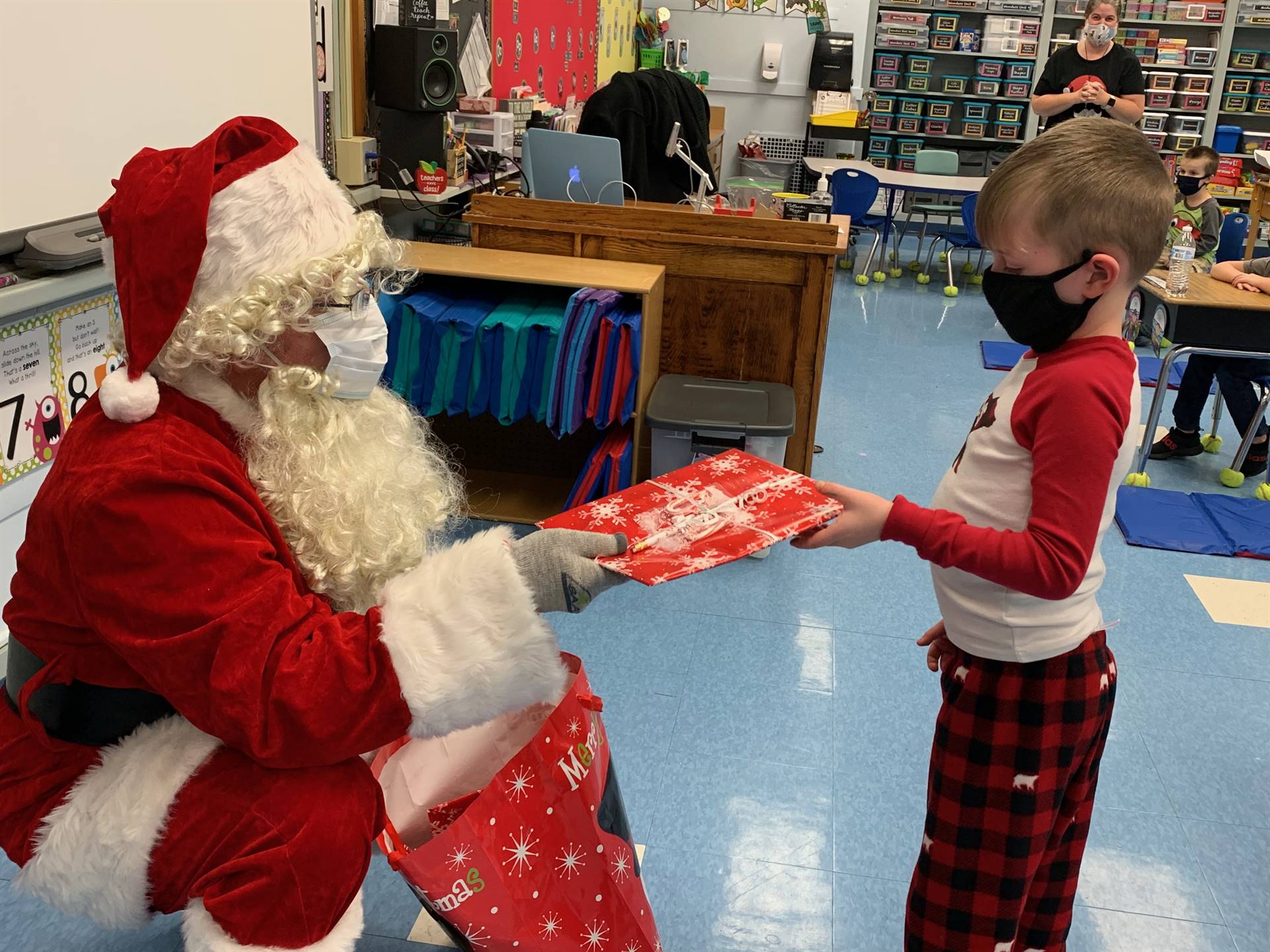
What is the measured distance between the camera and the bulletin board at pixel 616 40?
846cm

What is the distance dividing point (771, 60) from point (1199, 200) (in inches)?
210

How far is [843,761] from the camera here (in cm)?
227

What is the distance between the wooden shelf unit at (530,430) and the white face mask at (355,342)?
4.83 ft

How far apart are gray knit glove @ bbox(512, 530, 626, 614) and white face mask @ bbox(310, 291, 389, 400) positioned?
32 centimetres

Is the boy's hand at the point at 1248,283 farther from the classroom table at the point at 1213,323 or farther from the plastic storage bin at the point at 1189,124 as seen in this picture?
the plastic storage bin at the point at 1189,124

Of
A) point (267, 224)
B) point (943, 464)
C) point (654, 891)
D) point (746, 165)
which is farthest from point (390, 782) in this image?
point (746, 165)

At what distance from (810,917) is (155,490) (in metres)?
1.33

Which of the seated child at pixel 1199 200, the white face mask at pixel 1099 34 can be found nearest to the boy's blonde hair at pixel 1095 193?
the seated child at pixel 1199 200

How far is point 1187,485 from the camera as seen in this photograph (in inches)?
160

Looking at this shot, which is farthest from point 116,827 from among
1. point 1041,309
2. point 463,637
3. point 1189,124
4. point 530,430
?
point 1189,124

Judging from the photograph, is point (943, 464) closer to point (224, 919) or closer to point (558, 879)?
point (558, 879)

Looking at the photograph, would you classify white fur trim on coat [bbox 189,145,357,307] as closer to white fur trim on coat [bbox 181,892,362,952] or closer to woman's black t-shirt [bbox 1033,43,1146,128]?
white fur trim on coat [bbox 181,892,362,952]

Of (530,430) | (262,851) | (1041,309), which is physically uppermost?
(1041,309)

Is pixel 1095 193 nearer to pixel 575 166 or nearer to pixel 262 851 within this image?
pixel 262 851
